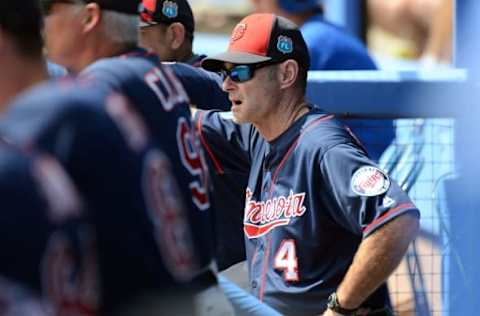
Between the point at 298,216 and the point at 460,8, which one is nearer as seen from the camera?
the point at 298,216

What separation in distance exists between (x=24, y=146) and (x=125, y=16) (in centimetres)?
87

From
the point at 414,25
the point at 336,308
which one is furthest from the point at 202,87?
the point at 414,25

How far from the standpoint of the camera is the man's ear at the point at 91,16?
2.86 m

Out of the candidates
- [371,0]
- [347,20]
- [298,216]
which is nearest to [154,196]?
[298,216]

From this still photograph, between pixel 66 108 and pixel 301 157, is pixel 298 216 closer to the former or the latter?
pixel 301 157

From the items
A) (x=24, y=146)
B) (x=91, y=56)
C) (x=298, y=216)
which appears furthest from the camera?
(x=298, y=216)

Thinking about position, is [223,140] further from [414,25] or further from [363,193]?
[414,25]

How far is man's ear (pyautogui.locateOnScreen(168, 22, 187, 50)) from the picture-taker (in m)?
4.58

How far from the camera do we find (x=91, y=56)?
286 centimetres

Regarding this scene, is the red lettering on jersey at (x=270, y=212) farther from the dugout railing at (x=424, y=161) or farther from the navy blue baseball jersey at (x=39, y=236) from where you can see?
the navy blue baseball jersey at (x=39, y=236)

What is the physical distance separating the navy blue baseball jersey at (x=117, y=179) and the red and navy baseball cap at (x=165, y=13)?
6.92 feet

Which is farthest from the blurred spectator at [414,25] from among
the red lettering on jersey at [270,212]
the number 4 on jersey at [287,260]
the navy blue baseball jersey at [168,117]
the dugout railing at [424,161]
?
the navy blue baseball jersey at [168,117]

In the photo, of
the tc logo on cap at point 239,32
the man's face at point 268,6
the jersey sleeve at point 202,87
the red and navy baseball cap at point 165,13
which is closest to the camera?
the tc logo on cap at point 239,32

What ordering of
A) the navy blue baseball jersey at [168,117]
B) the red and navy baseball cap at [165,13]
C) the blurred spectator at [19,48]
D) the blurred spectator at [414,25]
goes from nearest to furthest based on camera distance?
1. the blurred spectator at [19,48]
2. the navy blue baseball jersey at [168,117]
3. the red and navy baseball cap at [165,13]
4. the blurred spectator at [414,25]
